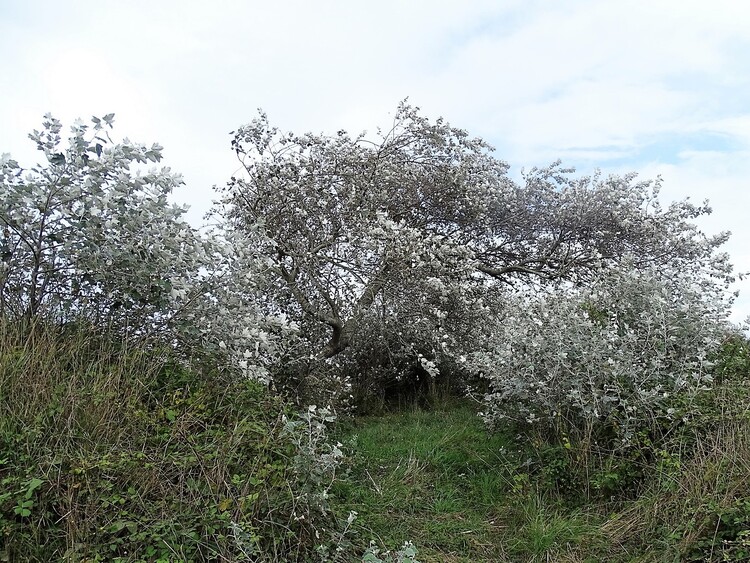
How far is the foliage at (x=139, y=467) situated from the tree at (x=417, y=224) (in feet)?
6.06

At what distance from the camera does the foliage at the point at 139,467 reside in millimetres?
2859

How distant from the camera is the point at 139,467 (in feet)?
10.4

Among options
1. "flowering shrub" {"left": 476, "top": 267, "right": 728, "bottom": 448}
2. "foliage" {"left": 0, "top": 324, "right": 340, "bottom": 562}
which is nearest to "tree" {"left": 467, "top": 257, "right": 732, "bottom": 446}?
"flowering shrub" {"left": 476, "top": 267, "right": 728, "bottom": 448}

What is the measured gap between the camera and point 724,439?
394 centimetres

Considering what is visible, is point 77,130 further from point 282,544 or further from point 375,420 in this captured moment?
point 375,420

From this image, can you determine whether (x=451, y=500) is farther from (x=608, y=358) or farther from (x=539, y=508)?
(x=608, y=358)

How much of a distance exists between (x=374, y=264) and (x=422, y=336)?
3.86 ft

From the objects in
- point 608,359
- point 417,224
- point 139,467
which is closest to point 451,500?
point 608,359

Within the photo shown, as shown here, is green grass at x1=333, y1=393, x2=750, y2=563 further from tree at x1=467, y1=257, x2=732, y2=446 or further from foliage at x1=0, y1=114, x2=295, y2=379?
foliage at x1=0, y1=114, x2=295, y2=379

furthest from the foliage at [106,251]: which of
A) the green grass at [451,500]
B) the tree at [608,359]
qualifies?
the tree at [608,359]

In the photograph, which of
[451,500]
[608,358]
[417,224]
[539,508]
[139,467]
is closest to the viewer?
[139,467]

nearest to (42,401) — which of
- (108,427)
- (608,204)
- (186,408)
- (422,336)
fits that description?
(108,427)

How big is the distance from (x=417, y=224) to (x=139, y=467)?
19.6 ft

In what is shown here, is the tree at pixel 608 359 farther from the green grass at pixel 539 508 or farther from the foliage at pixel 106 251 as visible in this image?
the foliage at pixel 106 251
